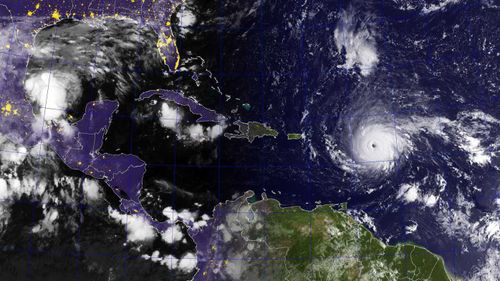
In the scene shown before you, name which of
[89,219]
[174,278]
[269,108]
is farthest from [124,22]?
[174,278]

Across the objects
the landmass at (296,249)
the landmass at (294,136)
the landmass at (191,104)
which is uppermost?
the landmass at (191,104)

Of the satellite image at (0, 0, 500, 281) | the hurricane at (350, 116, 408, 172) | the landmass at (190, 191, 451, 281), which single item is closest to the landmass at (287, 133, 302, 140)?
the satellite image at (0, 0, 500, 281)

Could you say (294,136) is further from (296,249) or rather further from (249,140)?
(296,249)

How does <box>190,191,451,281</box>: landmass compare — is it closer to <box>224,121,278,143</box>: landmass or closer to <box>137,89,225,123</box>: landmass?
<box>224,121,278,143</box>: landmass

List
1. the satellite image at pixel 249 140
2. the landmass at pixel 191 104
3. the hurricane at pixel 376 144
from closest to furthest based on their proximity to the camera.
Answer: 1. the satellite image at pixel 249 140
2. the landmass at pixel 191 104
3. the hurricane at pixel 376 144

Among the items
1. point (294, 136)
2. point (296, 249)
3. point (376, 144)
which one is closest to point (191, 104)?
point (294, 136)

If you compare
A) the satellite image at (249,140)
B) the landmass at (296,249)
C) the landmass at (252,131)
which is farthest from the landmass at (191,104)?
the landmass at (296,249)

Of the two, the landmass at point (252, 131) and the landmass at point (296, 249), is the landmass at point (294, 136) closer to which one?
the landmass at point (252, 131)
